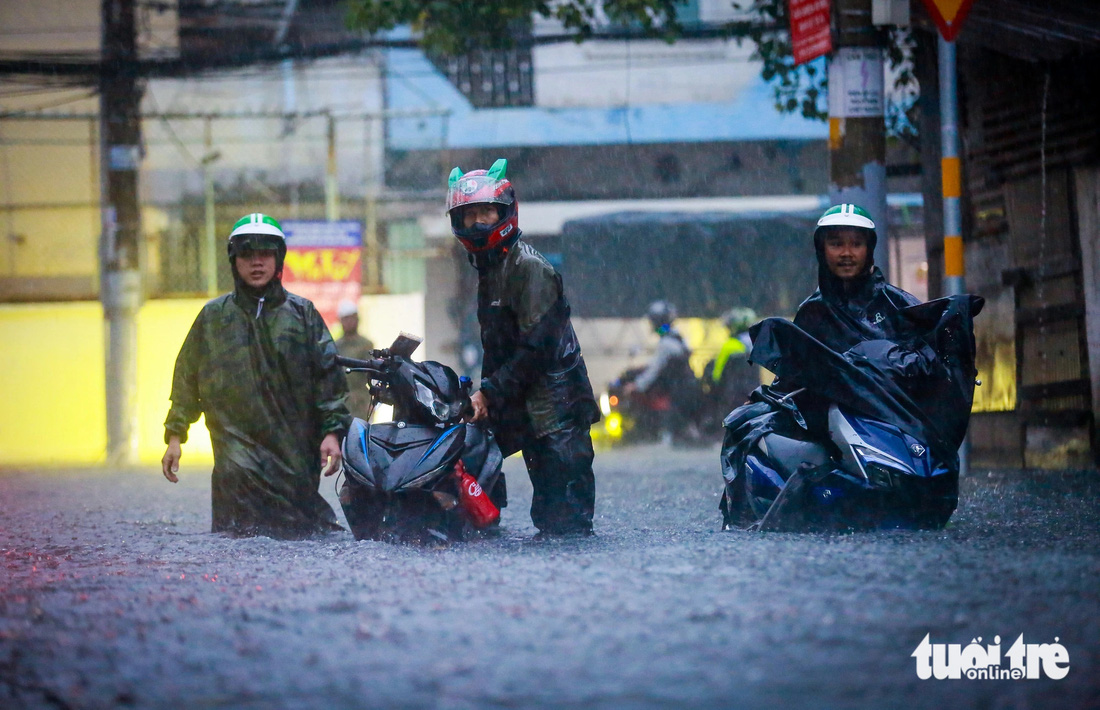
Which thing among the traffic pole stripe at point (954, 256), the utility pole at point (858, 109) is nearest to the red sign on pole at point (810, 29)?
the utility pole at point (858, 109)

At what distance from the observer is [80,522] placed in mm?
8164

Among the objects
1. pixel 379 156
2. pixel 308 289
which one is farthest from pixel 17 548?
pixel 379 156

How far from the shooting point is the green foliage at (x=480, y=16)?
1162 cm

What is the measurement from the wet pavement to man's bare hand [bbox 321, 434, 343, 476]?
0.42 metres

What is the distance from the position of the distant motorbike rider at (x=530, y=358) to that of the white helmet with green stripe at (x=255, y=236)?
129 cm

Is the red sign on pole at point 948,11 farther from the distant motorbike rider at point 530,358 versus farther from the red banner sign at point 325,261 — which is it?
the red banner sign at point 325,261

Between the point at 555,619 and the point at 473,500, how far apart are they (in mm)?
2203

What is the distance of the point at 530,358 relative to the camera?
5754mm

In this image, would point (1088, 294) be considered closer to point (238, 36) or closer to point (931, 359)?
point (931, 359)

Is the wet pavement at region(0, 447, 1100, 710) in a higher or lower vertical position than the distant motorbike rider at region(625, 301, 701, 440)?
lower

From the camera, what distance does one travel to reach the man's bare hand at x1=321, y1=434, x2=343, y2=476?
6504 millimetres

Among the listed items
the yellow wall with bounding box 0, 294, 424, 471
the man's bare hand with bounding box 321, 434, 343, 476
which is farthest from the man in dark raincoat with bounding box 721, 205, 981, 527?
the yellow wall with bounding box 0, 294, 424, 471

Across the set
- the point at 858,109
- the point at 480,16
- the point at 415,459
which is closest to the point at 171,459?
the point at 415,459

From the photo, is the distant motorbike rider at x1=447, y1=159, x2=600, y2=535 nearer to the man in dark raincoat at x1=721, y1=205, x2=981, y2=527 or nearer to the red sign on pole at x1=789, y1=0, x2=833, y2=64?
the man in dark raincoat at x1=721, y1=205, x2=981, y2=527
